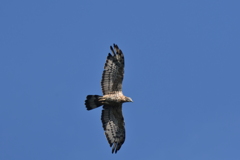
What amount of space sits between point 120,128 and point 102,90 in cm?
198

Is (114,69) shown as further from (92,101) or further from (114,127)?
(114,127)

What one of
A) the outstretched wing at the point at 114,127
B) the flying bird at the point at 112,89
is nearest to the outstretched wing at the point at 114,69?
the flying bird at the point at 112,89

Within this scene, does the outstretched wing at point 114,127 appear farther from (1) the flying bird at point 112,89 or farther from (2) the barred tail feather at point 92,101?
(2) the barred tail feather at point 92,101

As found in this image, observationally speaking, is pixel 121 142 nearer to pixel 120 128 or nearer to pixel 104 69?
pixel 120 128

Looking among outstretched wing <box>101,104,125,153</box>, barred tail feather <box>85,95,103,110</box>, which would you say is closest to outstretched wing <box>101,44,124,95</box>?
barred tail feather <box>85,95,103,110</box>

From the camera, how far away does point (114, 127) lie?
21109 millimetres

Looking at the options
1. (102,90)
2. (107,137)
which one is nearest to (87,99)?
(102,90)

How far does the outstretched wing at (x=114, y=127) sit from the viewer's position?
2098cm

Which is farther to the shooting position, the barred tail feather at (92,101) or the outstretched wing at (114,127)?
the outstretched wing at (114,127)

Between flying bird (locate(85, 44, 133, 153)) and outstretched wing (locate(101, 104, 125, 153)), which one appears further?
outstretched wing (locate(101, 104, 125, 153))

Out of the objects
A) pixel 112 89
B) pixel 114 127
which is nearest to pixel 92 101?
pixel 112 89

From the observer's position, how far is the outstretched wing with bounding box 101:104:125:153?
68.8 ft

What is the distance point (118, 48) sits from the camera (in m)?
20.0

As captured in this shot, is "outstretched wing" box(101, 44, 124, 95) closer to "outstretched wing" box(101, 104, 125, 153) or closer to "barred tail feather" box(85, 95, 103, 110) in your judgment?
"barred tail feather" box(85, 95, 103, 110)
